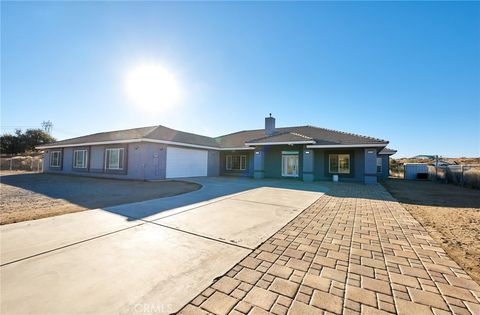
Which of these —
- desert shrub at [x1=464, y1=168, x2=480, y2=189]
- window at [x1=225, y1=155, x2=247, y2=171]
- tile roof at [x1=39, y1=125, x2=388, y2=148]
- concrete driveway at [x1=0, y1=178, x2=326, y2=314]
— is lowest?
concrete driveway at [x1=0, y1=178, x2=326, y2=314]

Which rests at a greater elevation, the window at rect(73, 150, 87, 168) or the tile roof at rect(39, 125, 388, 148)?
the tile roof at rect(39, 125, 388, 148)

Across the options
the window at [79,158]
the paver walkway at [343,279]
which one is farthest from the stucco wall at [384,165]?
the window at [79,158]

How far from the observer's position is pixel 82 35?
8.31 m

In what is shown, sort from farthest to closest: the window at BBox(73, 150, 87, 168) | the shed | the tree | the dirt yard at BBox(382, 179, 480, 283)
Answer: the tree → the shed → the window at BBox(73, 150, 87, 168) → the dirt yard at BBox(382, 179, 480, 283)

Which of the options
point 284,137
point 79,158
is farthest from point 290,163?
point 79,158

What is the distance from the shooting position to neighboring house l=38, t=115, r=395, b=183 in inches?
557

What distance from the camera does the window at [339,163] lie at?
15.4 metres

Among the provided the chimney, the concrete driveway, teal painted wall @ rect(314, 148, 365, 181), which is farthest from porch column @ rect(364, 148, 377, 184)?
the concrete driveway

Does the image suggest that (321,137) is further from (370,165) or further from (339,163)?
(370,165)

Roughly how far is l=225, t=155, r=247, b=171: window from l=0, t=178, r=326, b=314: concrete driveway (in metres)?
14.0

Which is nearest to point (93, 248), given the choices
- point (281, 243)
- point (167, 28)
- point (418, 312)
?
point (281, 243)

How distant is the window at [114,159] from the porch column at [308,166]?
46.4 feet

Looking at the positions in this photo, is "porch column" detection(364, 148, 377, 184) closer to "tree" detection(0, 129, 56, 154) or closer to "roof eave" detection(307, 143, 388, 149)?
"roof eave" detection(307, 143, 388, 149)

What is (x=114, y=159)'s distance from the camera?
15500mm
